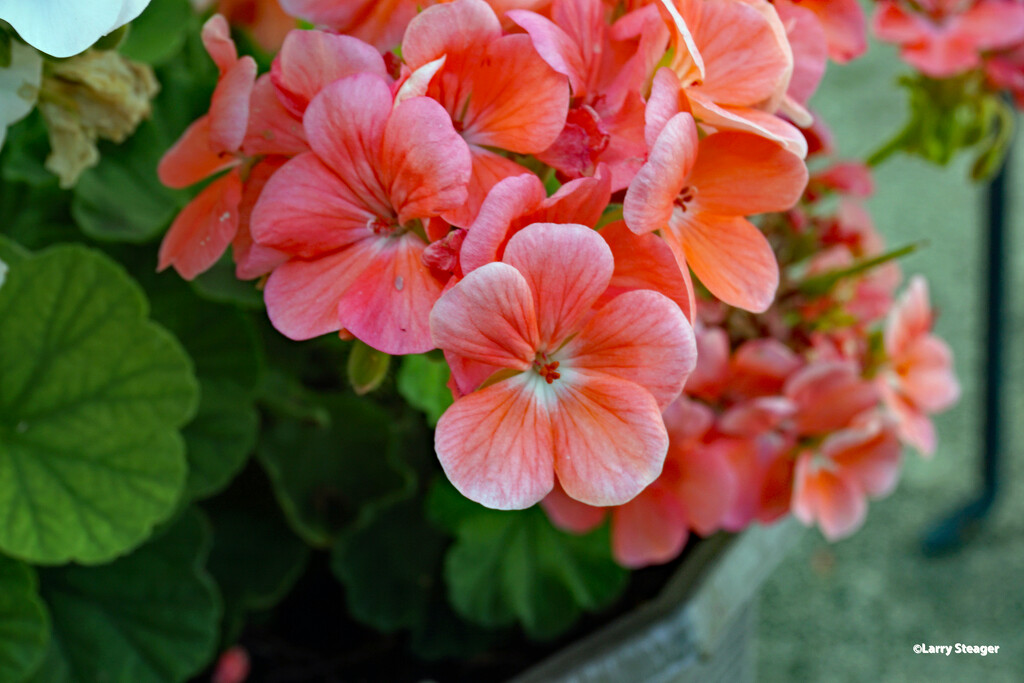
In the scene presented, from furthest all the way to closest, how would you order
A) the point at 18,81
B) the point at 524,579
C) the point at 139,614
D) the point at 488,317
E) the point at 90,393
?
the point at 524,579
the point at 139,614
the point at 90,393
the point at 18,81
the point at 488,317

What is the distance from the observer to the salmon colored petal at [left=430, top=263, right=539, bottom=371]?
30cm

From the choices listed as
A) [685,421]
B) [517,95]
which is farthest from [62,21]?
[685,421]

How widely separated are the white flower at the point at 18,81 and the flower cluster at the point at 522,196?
7 cm

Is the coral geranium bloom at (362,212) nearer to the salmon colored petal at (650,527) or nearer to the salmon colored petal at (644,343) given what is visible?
the salmon colored petal at (644,343)

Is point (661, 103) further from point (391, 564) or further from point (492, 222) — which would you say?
point (391, 564)

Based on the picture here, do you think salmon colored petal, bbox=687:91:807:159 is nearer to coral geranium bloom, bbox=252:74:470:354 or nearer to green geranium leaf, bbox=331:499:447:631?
→ coral geranium bloom, bbox=252:74:470:354

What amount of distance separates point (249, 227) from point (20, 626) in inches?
11.3

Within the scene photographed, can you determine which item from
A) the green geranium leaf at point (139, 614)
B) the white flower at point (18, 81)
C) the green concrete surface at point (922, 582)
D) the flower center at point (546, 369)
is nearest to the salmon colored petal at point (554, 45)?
the flower center at point (546, 369)

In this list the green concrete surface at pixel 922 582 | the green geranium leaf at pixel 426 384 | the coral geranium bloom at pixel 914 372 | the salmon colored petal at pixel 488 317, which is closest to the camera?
the salmon colored petal at pixel 488 317

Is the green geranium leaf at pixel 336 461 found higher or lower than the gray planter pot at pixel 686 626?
higher

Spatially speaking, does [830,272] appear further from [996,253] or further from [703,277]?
[996,253]

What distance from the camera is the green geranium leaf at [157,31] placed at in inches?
25.1

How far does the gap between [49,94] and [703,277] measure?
1.13 ft

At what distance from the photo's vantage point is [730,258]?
37 centimetres
